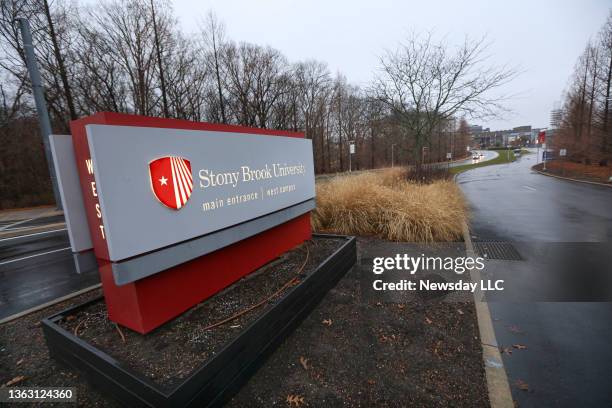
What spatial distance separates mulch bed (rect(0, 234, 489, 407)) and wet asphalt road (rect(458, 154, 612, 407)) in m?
0.38

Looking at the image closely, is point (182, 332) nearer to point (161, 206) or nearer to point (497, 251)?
point (161, 206)

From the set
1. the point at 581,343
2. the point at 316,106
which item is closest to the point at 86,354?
the point at 581,343

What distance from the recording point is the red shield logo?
2369 millimetres

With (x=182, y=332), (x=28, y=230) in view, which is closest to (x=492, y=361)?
(x=182, y=332)

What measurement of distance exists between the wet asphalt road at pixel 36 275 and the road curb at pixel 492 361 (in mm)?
5197

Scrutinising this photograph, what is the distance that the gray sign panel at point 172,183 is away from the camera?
6.82 ft

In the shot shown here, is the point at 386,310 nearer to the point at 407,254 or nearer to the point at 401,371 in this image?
the point at 401,371

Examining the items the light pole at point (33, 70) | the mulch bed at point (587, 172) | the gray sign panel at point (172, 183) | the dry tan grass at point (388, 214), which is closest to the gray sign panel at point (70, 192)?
the gray sign panel at point (172, 183)

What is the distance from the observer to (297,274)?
3771mm

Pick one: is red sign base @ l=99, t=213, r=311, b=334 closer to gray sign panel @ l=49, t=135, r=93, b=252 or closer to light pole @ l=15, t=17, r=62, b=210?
gray sign panel @ l=49, t=135, r=93, b=252

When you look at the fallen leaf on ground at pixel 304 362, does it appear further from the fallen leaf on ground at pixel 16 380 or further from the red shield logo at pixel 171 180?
the fallen leaf on ground at pixel 16 380

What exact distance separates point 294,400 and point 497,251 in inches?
208

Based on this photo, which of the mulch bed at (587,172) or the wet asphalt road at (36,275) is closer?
the wet asphalt road at (36,275)

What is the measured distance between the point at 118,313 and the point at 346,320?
2.46 meters
